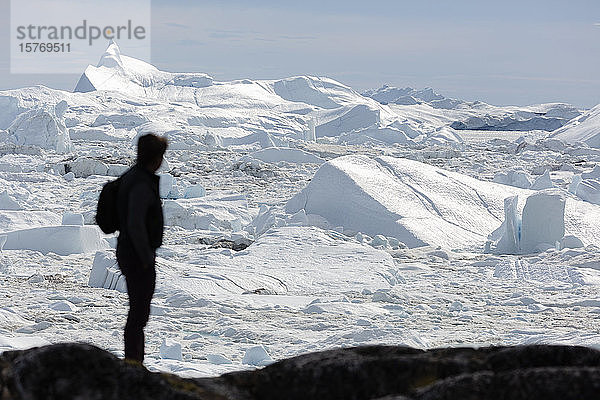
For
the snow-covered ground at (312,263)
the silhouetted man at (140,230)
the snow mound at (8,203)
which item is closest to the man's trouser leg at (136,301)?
the silhouetted man at (140,230)

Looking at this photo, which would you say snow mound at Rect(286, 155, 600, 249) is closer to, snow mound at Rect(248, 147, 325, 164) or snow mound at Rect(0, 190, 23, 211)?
snow mound at Rect(0, 190, 23, 211)

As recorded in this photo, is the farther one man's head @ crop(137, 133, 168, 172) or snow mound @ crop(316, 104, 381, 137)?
snow mound @ crop(316, 104, 381, 137)

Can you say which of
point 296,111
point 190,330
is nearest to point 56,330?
point 190,330

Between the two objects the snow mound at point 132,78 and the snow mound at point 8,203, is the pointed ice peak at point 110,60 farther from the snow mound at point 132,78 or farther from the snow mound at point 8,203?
the snow mound at point 8,203

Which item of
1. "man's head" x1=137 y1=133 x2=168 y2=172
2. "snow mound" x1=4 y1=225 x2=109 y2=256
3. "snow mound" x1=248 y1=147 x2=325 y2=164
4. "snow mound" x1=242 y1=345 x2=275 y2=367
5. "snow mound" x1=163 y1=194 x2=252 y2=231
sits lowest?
"snow mound" x1=248 y1=147 x2=325 y2=164

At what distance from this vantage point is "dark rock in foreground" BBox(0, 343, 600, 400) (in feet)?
5.46

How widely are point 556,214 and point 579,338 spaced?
705 centimetres

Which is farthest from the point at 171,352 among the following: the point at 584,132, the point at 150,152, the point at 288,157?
the point at 584,132

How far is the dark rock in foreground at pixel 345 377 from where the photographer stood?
1665 millimetres

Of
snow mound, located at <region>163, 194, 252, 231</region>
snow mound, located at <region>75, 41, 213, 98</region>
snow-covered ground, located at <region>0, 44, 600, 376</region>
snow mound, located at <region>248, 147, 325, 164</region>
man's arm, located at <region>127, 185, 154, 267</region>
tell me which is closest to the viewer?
man's arm, located at <region>127, 185, 154, 267</region>

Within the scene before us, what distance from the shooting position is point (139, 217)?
329 centimetres

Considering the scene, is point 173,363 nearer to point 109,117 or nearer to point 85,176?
point 85,176

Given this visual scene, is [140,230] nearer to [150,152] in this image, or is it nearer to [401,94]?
[150,152]

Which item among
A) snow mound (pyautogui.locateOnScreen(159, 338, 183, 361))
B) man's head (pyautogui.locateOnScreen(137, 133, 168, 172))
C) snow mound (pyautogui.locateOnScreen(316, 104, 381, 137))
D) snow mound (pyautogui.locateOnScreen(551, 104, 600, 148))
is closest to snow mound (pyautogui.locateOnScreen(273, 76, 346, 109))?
snow mound (pyautogui.locateOnScreen(316, 104, 381, 137))
